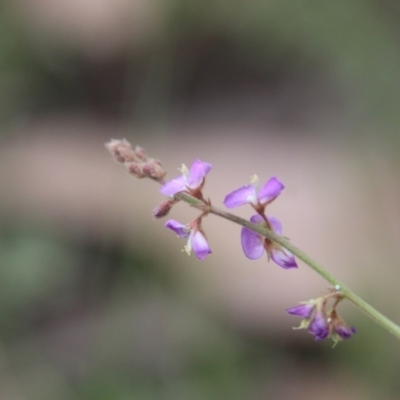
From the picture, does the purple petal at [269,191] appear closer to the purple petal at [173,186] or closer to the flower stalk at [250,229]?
the flower stalk at [250,229]

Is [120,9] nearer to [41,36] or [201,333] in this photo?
[41,36]

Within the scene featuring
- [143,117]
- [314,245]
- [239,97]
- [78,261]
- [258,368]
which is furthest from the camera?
[239,97]

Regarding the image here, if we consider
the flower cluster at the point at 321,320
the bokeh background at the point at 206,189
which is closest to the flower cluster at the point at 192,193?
the flower cluster at the point at 321,320

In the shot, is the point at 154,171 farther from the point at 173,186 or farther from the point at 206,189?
the point at 206,189

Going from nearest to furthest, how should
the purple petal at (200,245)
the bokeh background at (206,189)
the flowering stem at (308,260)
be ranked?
the flowering stem at (308,260) < the purple petal at (200,245) < the bokeh background at (206,189)

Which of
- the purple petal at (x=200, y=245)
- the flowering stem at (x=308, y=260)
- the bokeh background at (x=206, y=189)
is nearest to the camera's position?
the flowering stem at (x=308, y=260)

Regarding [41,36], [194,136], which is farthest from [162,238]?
[41,36]

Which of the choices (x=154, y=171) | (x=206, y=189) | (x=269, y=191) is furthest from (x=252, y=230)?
(x=206, y=189)
